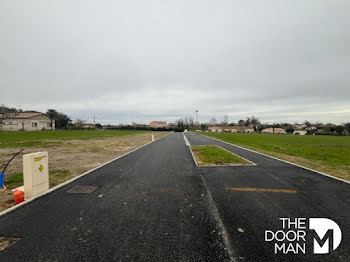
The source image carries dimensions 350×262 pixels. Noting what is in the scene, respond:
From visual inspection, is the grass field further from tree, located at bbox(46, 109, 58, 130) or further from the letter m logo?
tree, located at bbox(46, 109, 58, 130)

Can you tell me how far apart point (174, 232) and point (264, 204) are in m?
2.40

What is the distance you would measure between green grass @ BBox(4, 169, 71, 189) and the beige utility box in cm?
78

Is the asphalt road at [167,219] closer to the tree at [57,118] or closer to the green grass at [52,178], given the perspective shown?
the green grass at [52,178]

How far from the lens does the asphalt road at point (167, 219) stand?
86.1 inches

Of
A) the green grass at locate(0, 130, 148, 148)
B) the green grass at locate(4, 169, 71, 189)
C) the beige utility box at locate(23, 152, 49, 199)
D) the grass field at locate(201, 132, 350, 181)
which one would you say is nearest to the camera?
the beige utility box at locate(23, 152, 49, 199)

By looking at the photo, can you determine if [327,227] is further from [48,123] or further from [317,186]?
[48,123]

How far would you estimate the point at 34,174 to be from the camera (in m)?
3.96

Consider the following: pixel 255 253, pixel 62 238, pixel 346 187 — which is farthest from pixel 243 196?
pixel 62 238

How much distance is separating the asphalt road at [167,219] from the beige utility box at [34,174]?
38cm

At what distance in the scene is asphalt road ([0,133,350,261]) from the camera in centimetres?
219

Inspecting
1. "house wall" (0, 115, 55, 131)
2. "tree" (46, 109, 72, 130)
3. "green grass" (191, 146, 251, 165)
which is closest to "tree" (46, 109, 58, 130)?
"tree" (46, 109, 72, 130)

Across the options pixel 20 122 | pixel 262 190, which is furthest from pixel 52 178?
pixel 20 122

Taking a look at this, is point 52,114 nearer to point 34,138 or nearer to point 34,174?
point 34,138

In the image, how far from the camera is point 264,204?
11.8 feet
